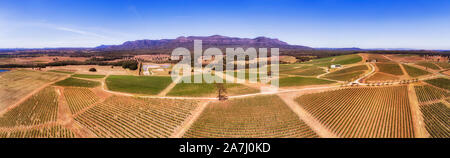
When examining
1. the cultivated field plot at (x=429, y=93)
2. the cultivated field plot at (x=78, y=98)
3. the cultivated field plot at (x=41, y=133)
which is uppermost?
the cultivated field plot at (x=429, y=93)

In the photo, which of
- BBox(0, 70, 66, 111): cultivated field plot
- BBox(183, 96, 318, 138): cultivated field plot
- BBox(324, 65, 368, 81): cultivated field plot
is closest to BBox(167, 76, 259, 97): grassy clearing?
BBox(183, 96, 318, 138): cultivated field plot

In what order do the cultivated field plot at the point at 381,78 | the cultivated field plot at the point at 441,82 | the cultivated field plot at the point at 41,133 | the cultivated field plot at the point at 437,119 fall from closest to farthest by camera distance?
1. the cultivated field plot at the point at 437,119
2. the cultivated field plot at the point at 41,133
3. the cultivated field plot at the point at 441,82
4. the cultivated field plot at the point at 381,78

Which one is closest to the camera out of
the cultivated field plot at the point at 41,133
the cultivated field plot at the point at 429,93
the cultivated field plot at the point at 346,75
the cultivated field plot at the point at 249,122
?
the cultivated field plot at the point at 249,122

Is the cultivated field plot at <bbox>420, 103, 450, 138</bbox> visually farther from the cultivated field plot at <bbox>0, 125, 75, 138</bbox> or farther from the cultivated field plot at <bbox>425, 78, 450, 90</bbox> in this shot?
the cultivated field plot at <bbox>0, 125, 75, 138</bbox>

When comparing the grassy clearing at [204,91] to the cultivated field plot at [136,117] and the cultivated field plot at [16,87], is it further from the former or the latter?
the cultivated field plot at [16,87]

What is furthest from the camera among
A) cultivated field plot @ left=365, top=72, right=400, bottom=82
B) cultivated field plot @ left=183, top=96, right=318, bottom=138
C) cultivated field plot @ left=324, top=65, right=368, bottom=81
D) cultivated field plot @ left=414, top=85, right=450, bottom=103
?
cultivated field plot @ left=324, top=65, right=368, bottom=81

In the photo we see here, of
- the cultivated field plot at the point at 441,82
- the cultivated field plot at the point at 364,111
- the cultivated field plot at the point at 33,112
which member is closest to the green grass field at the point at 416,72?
the cultivated field plot at the point at 441,82

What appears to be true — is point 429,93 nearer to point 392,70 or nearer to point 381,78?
point 381,78
